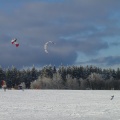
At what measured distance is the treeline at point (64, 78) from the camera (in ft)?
368

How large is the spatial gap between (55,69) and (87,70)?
34.6 ft

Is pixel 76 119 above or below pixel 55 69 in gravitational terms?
below

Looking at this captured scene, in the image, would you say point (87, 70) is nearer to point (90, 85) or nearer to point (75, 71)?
point (75, 71)

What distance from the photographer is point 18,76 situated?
4624 inches

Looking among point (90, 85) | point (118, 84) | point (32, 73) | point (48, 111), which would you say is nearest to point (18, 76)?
point (32, 73)

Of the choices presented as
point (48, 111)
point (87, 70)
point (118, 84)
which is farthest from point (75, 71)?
point (48, 111)

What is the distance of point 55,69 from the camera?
130 metres

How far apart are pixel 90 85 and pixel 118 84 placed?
864 centimetres

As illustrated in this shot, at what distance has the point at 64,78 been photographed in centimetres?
12262

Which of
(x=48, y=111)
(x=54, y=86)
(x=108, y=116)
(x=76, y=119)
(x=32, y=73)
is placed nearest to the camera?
(x=76, y=119)

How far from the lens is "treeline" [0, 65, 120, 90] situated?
368ft

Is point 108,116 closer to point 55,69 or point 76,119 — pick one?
point 76,119

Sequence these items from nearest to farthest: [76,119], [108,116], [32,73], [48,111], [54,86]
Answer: [76,119], [108,116], [48,111], [54,86], [32,73]

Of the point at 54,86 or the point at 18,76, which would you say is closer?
the point at 54,86
